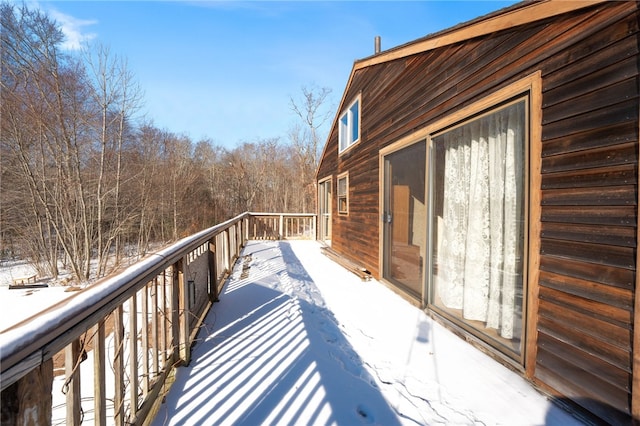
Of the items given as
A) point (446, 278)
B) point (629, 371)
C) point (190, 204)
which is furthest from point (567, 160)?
point (190, 204)

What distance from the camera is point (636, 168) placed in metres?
1.35

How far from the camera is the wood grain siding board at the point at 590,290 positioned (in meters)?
1.38

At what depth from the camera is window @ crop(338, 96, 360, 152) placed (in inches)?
223

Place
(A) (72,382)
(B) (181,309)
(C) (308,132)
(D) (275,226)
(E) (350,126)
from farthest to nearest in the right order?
(C) (308,132)
(D) (275,226)
(E) (350,126)
(B) (181,309)
(A) (72,382)

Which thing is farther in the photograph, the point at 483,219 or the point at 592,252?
the point at 483,219

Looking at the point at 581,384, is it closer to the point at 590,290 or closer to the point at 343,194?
the point at 590,290

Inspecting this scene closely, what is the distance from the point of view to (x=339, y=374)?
6.13 ft

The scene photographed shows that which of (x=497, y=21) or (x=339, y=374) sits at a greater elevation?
(x=497, y=21)

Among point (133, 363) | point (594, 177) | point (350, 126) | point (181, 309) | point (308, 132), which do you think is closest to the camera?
point (133, 363)

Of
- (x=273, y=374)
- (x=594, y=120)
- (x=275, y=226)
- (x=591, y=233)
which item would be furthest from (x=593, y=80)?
(x=275, y=226)

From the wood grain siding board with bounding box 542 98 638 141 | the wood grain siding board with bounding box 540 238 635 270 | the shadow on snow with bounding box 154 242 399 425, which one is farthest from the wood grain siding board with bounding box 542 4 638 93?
the shadow on snow with bounding box 154 242 399 425

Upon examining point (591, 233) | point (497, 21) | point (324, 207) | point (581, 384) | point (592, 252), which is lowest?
point (581, 384)

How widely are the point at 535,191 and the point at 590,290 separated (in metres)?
0.62

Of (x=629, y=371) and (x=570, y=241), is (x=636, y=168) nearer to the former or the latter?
(x=570, y=241)
